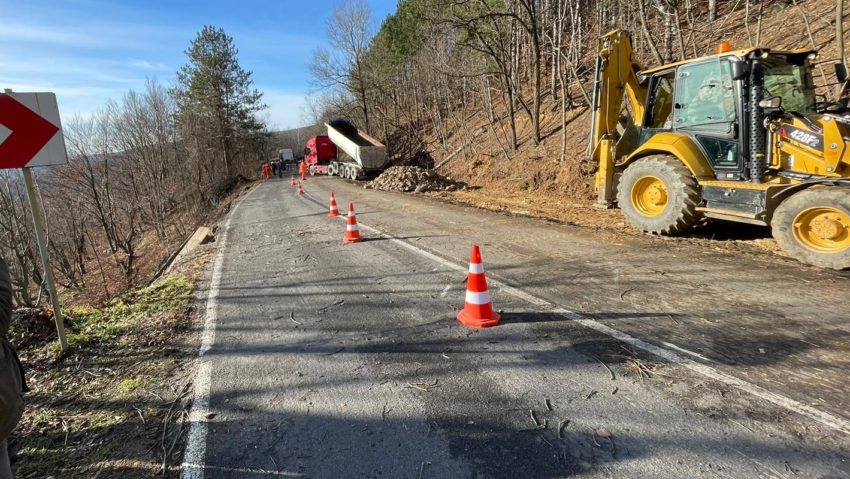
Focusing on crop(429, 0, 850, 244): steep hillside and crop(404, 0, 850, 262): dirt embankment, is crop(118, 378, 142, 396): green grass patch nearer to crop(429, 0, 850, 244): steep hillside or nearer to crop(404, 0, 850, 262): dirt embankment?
crop(404, 0, 850, 262): dirt embankment

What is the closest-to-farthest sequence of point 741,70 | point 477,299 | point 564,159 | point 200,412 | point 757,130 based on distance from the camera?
point 200,412, point 477,299, point 741,70, point 757,130, point 564,159

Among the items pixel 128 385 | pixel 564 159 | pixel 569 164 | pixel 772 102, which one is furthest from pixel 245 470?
pixel 564 159

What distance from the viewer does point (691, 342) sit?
3.53m

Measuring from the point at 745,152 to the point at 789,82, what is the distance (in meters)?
1.21

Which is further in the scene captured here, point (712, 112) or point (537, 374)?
point (712, 112)

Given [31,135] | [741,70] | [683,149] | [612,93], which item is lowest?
[683,149]

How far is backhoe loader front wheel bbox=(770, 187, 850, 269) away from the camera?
5.07m

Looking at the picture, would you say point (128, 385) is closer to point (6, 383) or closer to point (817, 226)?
point (6, 383)

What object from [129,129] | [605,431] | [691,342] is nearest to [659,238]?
[691,342]

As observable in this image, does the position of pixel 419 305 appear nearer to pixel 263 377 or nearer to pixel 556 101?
pixel 263 377

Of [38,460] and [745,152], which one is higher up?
[745,152]

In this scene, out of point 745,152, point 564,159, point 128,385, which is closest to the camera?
point 128,385

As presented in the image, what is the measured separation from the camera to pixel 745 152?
620cm

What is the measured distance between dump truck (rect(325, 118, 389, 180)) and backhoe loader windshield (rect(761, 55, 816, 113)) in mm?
20496
